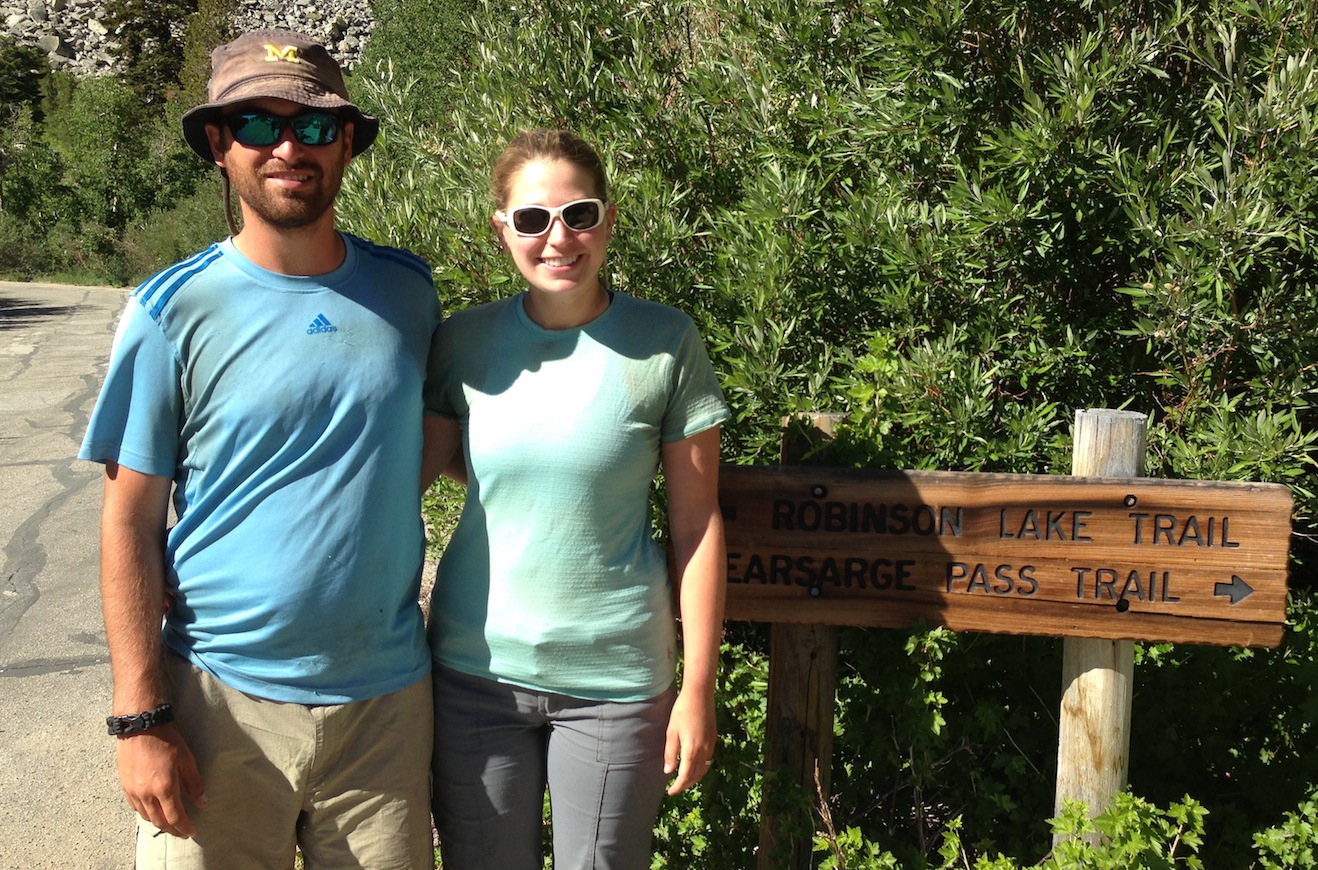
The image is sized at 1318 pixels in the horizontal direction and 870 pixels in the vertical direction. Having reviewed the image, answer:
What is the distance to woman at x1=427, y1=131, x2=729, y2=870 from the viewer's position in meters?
2.31

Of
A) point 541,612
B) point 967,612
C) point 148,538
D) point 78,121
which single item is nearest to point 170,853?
point 148,538

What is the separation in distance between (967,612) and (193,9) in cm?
6563

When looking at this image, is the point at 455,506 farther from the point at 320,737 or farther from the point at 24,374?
the point at 24,374

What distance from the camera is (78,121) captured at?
135 feet

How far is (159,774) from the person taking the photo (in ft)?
7.26

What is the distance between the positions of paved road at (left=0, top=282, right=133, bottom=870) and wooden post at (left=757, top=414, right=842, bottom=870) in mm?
2295

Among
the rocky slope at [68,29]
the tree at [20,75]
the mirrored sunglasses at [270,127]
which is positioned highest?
the rocky slope at [68,29]

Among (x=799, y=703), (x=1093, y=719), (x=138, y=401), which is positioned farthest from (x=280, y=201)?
(x=1093, y=719)

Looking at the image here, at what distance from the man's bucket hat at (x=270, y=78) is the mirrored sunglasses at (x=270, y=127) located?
0.10 ft

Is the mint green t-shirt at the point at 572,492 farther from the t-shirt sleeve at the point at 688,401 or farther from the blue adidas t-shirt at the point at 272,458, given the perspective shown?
the blue adidas t-shirt at the point at 272,458

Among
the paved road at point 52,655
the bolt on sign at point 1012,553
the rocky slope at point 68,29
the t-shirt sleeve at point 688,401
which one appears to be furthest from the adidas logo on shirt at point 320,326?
the rocky slope at point 68,29

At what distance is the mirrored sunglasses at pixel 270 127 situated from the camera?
2.31 m

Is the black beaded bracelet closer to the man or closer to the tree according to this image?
the man

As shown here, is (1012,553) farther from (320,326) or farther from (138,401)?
(138,401)
